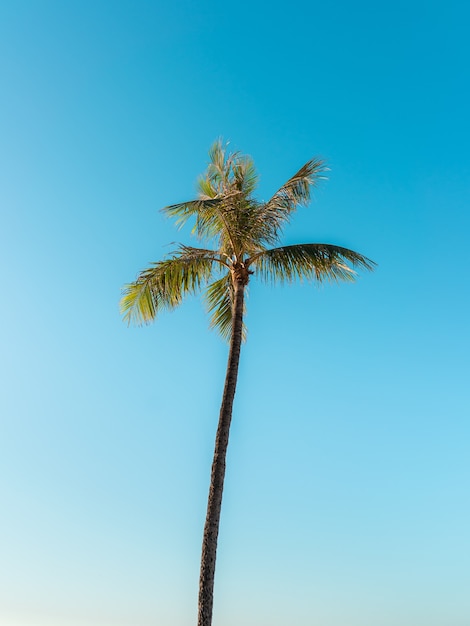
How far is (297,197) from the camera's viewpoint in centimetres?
1527

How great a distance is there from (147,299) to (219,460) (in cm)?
432

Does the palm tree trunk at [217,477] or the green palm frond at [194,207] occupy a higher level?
the green palm frond at [194,207]

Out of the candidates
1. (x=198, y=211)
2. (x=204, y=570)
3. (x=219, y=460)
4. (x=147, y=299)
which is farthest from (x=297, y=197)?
(x=204, y=570)

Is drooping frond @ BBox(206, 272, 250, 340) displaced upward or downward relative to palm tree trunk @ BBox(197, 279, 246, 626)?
upward

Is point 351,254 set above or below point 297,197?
below

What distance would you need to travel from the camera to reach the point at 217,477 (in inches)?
482

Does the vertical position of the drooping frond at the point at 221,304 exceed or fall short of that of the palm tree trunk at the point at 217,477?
it exceeds it

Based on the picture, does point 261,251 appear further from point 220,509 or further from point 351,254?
point 220,509

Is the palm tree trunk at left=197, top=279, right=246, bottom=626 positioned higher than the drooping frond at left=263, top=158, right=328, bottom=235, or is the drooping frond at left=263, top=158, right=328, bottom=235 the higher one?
the drooping frond at left=263, top=158, right=328, bottom=235

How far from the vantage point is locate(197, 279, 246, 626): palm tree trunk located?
1127 centimetres

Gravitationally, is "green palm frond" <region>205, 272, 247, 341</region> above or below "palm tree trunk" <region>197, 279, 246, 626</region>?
above

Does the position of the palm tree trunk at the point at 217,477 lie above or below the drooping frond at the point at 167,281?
below

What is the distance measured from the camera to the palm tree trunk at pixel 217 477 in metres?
11.3

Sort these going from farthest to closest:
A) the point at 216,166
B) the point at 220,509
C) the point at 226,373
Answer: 1. the point at 216,166
2. the point at 226,373
3. the point at 220,509
